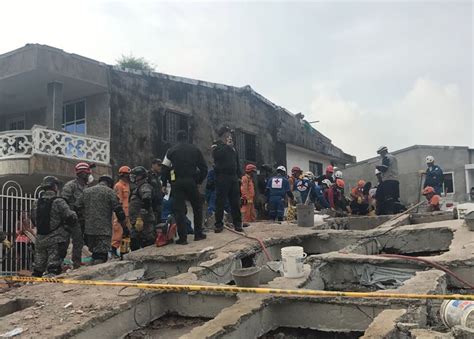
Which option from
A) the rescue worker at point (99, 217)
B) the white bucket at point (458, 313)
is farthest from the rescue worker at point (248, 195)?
the white bucket at point (458, 313)

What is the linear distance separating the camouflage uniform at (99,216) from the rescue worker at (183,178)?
83cm

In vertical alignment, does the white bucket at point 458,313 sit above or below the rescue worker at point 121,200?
below

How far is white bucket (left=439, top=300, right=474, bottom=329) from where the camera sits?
141 inches

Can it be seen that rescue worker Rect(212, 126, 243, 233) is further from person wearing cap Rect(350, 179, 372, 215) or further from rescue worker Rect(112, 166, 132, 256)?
person wearing cap Rect(350, 179, 372, 215)

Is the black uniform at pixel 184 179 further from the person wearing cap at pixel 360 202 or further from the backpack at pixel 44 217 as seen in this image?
the person wearing cap at pixel 360 202

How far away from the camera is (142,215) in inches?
305

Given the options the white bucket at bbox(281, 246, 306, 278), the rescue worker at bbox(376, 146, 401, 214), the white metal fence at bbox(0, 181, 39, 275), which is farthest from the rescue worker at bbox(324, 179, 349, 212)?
the white metal fence at bbox(0, 181, 39, 275)

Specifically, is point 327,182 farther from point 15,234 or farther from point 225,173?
point 15,234

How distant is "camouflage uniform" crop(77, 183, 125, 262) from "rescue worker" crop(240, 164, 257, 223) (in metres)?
3.63

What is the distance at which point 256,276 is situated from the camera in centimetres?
497

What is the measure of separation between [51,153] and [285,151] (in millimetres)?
12698

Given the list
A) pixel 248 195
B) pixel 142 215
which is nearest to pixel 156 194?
pixel 142 215

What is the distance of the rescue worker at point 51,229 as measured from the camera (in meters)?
6.58

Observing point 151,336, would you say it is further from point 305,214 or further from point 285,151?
point 285,151
